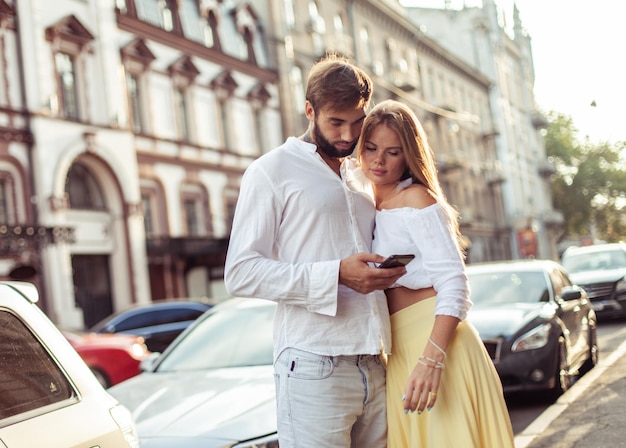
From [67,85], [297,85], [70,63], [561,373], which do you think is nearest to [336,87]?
[561,373]

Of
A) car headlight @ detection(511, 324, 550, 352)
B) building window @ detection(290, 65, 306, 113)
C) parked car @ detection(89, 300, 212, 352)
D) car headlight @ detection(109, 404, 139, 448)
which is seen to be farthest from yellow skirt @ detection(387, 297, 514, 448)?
building window @ detection(290, 65, 306, 113)

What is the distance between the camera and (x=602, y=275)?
18.7 metres

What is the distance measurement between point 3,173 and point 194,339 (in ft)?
56.2

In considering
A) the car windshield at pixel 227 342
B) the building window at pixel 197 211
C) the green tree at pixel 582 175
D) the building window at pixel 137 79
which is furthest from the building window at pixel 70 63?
the green tree at pixel 582 175

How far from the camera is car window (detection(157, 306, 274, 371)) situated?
6.45 meters

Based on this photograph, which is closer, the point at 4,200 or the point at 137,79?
the point at 4,200

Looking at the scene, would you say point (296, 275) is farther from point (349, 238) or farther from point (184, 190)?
point (184, 190)

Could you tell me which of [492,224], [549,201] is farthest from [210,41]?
[549,201]

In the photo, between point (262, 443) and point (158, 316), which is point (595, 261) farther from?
point (262, 443)

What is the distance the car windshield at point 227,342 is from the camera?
6.45 meters

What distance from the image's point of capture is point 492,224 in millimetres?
59500

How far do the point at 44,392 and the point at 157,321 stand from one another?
1558 centimetres

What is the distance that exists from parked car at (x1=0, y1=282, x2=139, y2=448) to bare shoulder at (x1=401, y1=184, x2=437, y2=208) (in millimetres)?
1291

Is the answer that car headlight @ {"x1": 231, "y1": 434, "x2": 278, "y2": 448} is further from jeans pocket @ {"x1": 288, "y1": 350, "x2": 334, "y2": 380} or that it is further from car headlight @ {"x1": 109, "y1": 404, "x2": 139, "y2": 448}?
jeans pocket @ {"x1": 288, "y1": 350, "x2": 334, "y2": 380}
